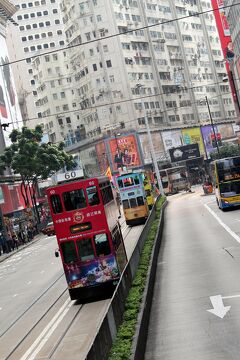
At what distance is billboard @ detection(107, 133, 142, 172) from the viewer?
95.5 metres

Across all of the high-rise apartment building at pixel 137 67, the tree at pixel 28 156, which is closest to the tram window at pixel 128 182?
the tree at pixel 28 156

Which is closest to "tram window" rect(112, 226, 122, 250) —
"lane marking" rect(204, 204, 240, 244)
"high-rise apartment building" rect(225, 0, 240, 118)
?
"lane marking" rect(204, 204, 240, 244)

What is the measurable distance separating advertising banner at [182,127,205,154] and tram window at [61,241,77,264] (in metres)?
82.9

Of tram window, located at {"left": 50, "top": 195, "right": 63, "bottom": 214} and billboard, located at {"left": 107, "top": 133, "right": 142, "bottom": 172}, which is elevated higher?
billboard, located at {"left": 107, "top": 133, "right": 142, "bottom": 172}

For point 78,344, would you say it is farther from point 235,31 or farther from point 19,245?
point 235,31

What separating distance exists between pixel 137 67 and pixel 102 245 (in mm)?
84955

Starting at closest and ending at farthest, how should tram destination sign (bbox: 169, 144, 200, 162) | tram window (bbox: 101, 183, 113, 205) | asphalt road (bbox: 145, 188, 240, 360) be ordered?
asphalt road (bbox: 145, 188, 240, 360) < tram window (bbox: 101, 183, 113, 205) < tram destination sign (bbox: 169, 144, 200, 162)

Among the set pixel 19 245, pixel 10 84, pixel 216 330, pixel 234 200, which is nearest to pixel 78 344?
pixel 216 330

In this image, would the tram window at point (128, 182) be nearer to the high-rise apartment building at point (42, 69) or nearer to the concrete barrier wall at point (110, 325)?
the concrete barrier wall at point (110, 325)

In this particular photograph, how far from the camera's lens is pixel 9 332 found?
20.5 metres

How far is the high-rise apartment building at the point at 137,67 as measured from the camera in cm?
10156

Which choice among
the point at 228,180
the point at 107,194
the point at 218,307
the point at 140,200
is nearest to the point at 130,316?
the point at 218,307

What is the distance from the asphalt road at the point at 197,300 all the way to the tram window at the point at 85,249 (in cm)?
270

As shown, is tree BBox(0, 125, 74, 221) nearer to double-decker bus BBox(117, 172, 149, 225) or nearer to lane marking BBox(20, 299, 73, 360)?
double-decker bus BBox(117, 172, 149, 225)
